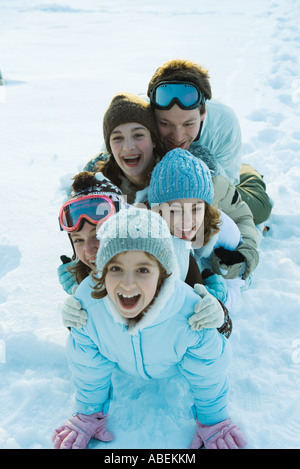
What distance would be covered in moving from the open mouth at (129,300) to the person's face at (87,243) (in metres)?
0.42

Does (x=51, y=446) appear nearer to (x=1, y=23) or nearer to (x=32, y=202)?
(x=32, y=202)

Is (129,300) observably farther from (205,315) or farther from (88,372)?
(88,372)

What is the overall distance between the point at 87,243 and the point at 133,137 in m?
0.80

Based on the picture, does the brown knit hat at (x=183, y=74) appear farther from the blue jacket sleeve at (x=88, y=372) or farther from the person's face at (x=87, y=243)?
the blue jacket sleeve at (x=88, y=372)

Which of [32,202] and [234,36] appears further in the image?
[234,36]

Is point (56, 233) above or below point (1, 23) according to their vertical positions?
below

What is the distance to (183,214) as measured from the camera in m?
1.97

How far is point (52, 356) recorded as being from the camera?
2.32m

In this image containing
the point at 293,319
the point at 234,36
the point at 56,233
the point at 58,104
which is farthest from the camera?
the point at 234,36

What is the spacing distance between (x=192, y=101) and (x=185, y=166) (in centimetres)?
68

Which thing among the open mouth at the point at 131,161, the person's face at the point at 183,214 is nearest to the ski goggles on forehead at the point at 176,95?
the open mouth at the point at 131,161

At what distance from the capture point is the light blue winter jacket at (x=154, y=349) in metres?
1.64

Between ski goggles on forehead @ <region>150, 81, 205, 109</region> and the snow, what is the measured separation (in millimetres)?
1384

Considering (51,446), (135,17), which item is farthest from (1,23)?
(51,446)
